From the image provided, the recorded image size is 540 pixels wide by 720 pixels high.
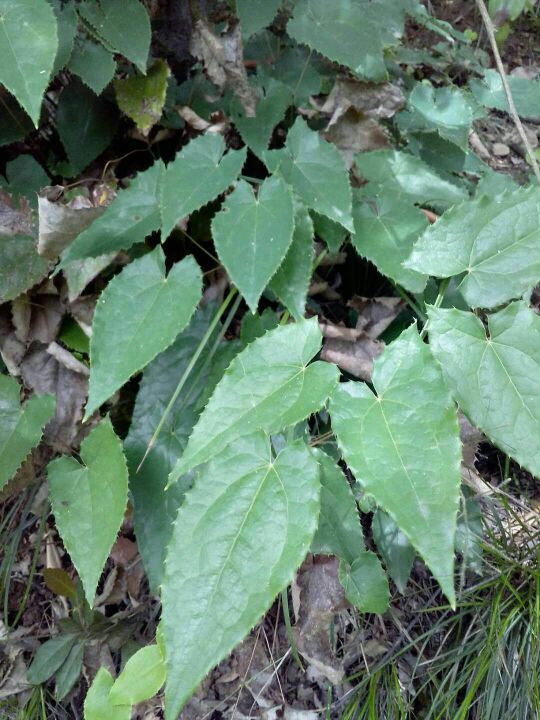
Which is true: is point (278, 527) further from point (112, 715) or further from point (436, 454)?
point (112, 715)

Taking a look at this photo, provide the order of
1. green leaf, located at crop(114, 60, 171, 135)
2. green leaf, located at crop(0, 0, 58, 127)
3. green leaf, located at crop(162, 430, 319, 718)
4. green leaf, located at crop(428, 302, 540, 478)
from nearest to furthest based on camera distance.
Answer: green leaf, located at crop(162, 430, 319, 718) → green leaf, located at crop(428, 302, 540, 478) → green leaf, located at crop(0, 0, 58, 127) → green leaf, located at crop(114, 60, 171, 135)

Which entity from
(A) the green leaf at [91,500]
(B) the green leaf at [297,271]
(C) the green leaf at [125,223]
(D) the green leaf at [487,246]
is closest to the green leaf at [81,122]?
(C) the green leaf at [125,223]

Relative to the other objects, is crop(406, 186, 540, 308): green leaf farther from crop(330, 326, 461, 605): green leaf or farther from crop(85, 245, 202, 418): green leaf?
crop(85, 245, 202, 418): green leaf

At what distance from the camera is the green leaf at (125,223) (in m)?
1.05

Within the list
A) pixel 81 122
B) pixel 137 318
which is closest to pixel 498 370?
pixel 137 318

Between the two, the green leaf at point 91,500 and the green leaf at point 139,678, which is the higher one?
the green leaf at point 91,500

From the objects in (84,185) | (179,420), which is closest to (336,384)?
(179,420)

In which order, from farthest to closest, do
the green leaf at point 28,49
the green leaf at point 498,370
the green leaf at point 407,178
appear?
the green leaf at point 407,178, the green leaf at point 28,49, the green leaf at point 498,370

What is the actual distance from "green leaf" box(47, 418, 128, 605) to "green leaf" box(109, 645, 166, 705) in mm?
181

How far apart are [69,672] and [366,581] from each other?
0.76m

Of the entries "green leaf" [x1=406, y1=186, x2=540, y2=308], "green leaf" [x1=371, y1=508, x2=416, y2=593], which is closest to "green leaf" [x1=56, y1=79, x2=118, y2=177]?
"green leaf" [x1=406, y1=186, x2=540, y2=308]

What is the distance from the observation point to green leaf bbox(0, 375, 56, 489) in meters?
1.02

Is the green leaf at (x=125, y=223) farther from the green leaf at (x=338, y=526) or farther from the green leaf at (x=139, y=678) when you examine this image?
the green leaf at (x=139, y=678)

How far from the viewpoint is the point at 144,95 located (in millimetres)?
1263
